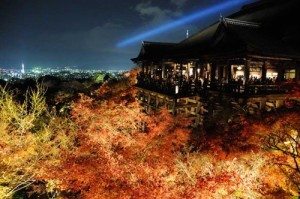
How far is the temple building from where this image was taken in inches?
729

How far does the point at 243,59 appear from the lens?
19.4 meters

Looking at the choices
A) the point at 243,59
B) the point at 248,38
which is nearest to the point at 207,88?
the point at 243,59

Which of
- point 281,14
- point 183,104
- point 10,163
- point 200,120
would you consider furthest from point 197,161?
point 281,14

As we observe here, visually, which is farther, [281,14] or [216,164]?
[281,14]

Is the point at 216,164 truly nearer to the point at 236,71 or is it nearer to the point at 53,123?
the point at 236,71

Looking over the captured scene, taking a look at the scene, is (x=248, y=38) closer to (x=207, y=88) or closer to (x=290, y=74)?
(x=207, y=88)

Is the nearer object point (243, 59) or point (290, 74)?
point (243, 59)

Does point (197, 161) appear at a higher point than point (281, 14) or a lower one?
lower

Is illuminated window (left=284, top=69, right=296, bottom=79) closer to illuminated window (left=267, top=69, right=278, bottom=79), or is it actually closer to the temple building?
the temple building

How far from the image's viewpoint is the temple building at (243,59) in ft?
60.7

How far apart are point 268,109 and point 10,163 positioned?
1770 centimetres

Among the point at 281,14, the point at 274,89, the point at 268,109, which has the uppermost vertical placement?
the point at 281,14

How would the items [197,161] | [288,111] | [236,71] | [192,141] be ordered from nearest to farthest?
1. [197,161]
2. [288,111]
3. [192,141]
4. [236,71]

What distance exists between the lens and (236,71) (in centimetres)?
2911
